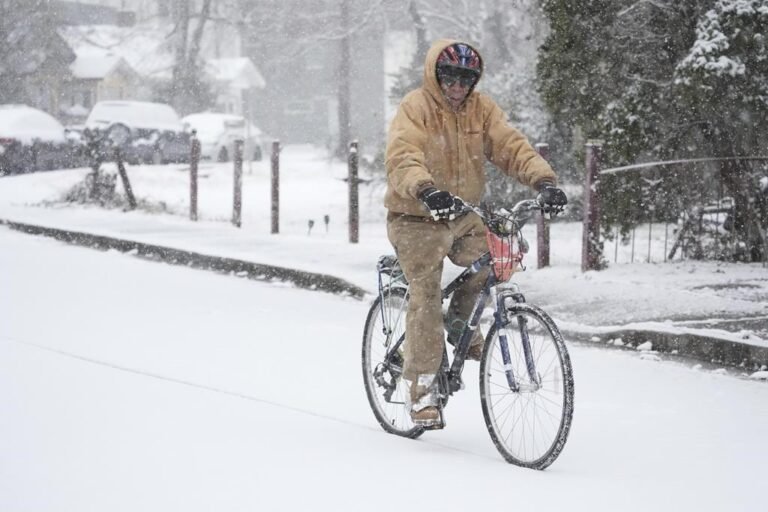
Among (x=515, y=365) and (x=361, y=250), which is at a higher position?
(x=515, y=365)

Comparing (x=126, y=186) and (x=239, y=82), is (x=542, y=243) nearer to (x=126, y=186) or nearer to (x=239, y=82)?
(x=126, y=186)

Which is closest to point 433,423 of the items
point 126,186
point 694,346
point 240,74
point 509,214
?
point 509,214

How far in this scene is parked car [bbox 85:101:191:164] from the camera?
37.1 m

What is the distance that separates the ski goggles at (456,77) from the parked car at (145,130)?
102 feet

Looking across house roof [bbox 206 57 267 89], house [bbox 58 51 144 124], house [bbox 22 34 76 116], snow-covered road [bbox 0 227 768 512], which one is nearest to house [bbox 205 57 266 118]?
house roof [bbox 206 57 267 89]

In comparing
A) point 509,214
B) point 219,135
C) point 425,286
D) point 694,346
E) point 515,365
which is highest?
point 219,135

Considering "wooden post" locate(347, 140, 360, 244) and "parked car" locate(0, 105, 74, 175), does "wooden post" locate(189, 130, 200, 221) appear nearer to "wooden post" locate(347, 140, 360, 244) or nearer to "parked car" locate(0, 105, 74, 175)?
"wooden post" locate(347, 140, 360, 244)

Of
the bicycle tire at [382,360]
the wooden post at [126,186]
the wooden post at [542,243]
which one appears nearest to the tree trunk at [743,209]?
the wooden post at [542,243]

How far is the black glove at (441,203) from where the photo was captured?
5.32m

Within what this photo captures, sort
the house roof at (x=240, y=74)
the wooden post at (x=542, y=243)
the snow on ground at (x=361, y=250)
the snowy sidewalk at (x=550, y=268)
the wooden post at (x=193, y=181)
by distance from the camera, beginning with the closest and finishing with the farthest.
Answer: the snowy sidewalk at (x=550, y=268)
the snow on ground at (x=361, y=250)
the wooden post at (x=542, y=243)
the wooden post at (x=193, y=181)
the house roof at (x=240, y=74)

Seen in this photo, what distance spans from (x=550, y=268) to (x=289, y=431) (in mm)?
6118

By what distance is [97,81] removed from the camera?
2611 inches

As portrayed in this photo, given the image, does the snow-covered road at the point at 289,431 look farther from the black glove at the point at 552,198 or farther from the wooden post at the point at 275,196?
the wooden post at the point at 275,196

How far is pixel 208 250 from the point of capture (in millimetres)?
14195
